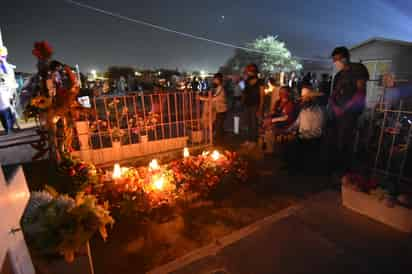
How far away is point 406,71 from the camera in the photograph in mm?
9648

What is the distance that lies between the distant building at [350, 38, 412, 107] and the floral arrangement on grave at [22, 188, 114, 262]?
34.6 ft

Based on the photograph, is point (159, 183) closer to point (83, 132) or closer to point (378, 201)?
point (83, 132)

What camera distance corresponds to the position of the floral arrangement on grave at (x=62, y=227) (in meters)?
1.71

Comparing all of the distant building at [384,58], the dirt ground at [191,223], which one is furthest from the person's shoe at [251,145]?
the distant building at [384,58]

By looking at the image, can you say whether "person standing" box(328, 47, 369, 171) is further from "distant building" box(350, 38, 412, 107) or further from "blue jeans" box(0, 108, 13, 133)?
"blue jeans" box(0, 108, 13, 133)

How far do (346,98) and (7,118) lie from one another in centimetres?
972

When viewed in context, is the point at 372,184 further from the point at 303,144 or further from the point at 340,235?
the point at 303,144

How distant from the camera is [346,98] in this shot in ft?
14.5

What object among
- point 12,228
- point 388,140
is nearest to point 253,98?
point 388,140

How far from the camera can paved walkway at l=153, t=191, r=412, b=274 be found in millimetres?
2371

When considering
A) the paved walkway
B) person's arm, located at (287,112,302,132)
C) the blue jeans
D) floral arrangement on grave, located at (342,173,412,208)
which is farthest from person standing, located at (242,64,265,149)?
the blue jeans

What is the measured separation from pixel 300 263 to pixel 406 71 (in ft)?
36.1

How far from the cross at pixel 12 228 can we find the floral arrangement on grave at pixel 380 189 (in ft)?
11.9

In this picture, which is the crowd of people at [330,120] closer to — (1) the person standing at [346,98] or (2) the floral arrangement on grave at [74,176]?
(1) the person standing at [346,98]
